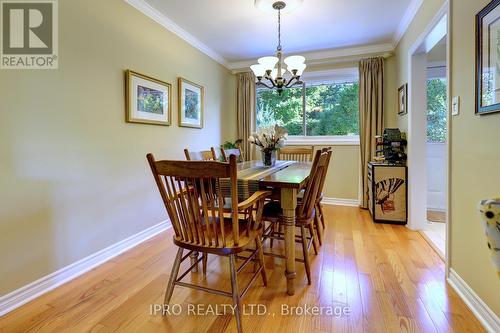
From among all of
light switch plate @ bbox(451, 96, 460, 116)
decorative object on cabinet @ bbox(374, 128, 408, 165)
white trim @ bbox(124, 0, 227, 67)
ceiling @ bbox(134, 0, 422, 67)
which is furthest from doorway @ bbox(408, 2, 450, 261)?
white trim @ bbox(124, 0, 227, 67)

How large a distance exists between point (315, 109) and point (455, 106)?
2.66 meters

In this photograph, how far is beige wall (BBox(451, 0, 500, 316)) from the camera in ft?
4.49

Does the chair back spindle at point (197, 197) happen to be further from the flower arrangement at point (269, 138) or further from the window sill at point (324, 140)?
the window sill at point (324, 140)

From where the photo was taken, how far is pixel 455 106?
176 cm

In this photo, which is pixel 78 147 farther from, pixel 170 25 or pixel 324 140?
pixel 324 140

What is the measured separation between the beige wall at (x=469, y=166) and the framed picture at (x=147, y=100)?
2.59m

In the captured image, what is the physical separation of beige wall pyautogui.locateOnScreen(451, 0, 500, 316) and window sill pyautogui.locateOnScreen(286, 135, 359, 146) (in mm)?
2303

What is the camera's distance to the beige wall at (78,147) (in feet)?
5.44

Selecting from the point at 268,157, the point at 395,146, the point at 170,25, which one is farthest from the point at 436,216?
the point at 170,25

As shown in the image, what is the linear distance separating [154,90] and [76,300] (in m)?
2.02

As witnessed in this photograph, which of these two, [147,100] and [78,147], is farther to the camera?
[147,100]

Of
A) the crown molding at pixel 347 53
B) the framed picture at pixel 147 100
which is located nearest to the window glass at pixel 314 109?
the crown molding at pixel 347 53

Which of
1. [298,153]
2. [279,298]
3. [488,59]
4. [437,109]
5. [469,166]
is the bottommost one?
[279,298]

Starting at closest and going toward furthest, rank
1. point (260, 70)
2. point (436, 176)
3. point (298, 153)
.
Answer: point (260, 70) < point (298, 153) < point (436, 176)
